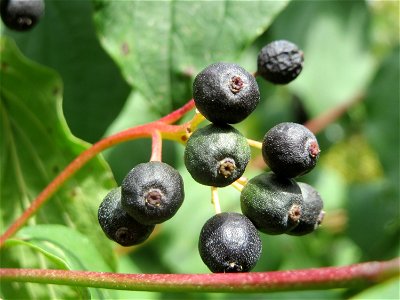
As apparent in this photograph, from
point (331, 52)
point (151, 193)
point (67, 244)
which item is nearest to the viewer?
point (151, 193)

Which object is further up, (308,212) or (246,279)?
(246,279)

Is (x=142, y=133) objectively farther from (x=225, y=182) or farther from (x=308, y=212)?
(x=308, y=212)

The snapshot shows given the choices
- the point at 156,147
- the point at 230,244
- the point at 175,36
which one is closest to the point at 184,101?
the point at 175,36

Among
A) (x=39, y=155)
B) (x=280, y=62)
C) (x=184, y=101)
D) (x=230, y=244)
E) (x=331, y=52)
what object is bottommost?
(x=331, y=52)

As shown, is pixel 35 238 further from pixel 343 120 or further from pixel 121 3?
pixel 343 120

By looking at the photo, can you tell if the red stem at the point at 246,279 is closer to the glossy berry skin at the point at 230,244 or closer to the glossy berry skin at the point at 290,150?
the glossy berry skin at the point at 230,244

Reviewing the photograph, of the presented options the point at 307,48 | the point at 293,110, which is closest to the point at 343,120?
the point at 293,110

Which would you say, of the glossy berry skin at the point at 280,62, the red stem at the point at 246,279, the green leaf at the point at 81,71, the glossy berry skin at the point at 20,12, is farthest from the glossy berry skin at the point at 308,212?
the green leaf at the point at 81,71
